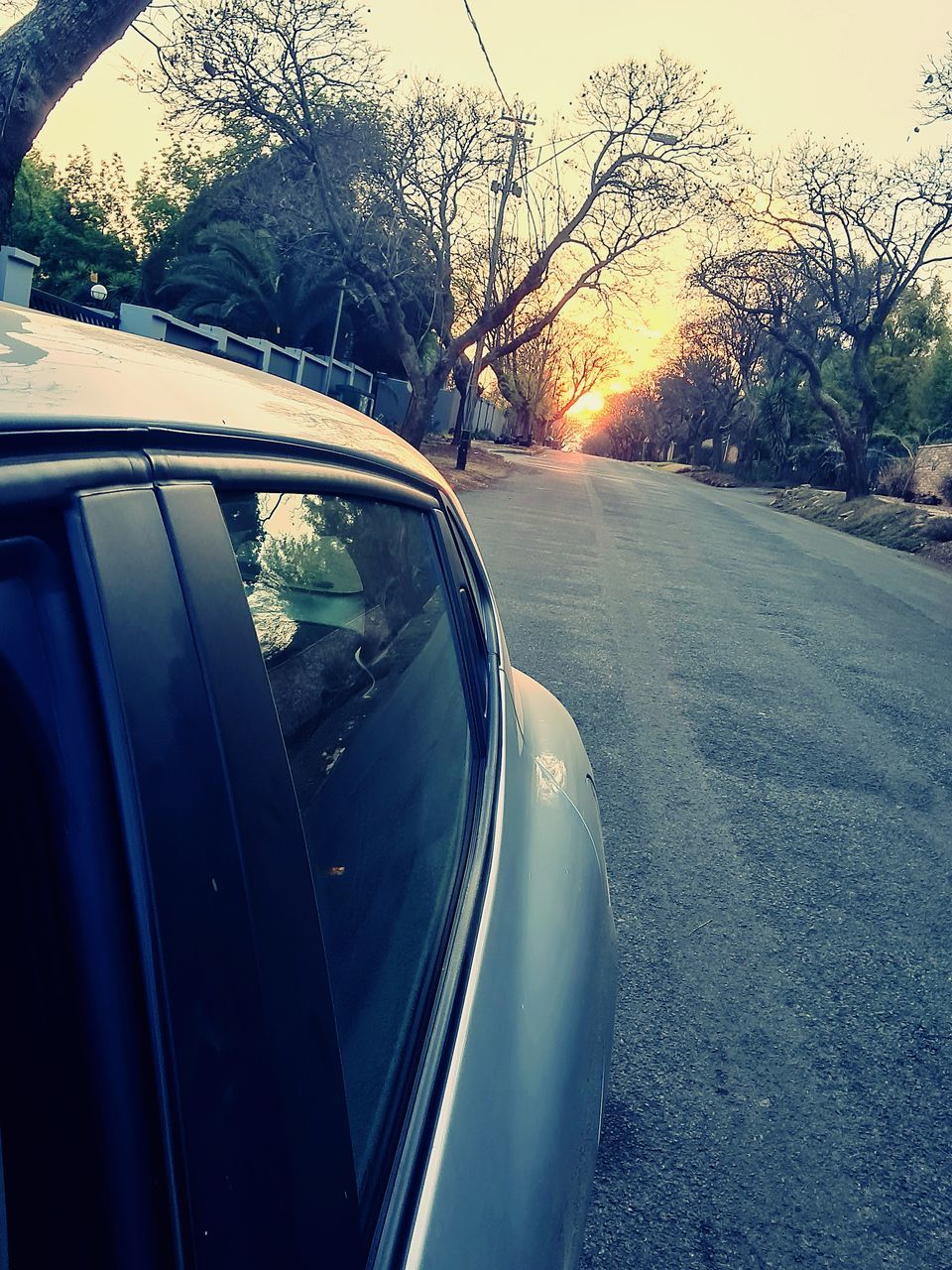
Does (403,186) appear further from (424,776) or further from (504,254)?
(424,776)

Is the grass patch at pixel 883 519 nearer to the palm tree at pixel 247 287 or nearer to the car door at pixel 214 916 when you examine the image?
the palm tree at pixel 247 287

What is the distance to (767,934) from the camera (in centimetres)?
360

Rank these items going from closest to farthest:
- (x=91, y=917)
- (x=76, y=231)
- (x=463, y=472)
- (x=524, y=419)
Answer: (x=91, y=917) < (x=463, y=472) < (x=76, y=231) < (x=524, y=419)

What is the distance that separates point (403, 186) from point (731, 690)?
2123cm

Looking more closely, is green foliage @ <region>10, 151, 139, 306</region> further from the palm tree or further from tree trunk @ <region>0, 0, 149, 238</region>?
tree trunk @ <region>0, 0, 149, 238</region>

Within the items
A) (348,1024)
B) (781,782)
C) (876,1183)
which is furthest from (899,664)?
(348,1024)

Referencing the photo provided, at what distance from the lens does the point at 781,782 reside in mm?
5207

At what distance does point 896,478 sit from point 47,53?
31826mm

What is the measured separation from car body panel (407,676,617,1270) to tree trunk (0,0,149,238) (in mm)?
9233

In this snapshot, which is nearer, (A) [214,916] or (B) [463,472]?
(A) [214,916]

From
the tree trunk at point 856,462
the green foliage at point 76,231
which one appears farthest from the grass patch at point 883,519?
the green foliage at point 76,231

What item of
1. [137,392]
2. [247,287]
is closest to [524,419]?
[247,287]

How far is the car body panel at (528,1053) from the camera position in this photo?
1.09 m

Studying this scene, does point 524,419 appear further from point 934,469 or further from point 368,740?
point 368,740
